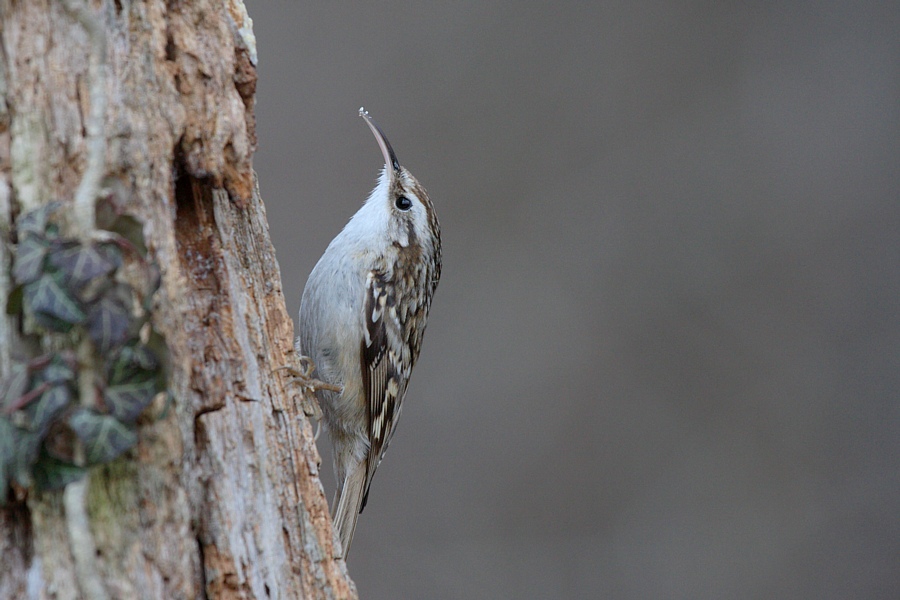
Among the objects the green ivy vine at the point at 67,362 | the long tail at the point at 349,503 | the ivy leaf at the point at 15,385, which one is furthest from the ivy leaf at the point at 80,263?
the long tail at the point at 349,503

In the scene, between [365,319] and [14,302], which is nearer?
[14,302]

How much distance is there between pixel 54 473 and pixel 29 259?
0.82ft

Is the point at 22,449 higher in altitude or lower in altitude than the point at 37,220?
lower

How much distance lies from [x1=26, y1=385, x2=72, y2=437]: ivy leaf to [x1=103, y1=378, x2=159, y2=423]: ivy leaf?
0.16ft

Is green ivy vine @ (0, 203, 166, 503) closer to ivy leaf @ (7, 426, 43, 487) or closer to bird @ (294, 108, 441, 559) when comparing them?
ivy leaf @ (7, 426, 43, 487)

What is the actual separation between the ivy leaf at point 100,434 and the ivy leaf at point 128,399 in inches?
0.4

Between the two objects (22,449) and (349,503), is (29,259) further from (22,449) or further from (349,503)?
(349,503)

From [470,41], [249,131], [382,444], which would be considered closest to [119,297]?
[249,131]

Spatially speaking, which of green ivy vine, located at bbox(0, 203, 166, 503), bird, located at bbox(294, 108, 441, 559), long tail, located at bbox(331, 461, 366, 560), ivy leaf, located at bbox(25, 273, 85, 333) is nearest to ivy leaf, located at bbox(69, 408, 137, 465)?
green ivy vine, located at bbox(0, 203, 166, 503)

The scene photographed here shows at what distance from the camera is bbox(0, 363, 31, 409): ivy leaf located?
1.01m

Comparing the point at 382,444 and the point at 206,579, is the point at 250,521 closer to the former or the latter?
the point at 206,579

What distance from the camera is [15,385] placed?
3.34ft

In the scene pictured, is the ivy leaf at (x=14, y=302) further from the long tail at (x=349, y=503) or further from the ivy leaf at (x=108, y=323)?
the long tail at (x=349, y=503)

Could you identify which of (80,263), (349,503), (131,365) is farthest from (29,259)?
(349,503)
